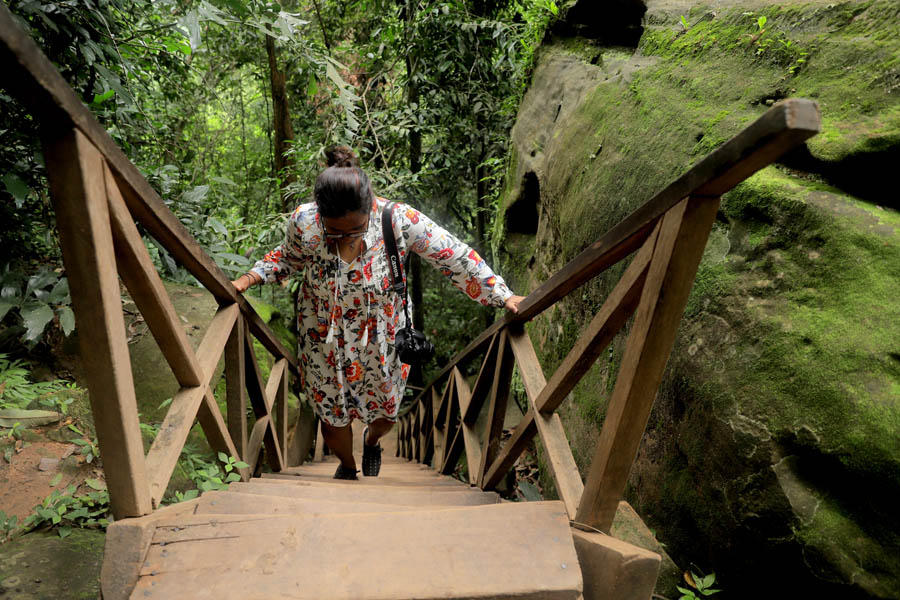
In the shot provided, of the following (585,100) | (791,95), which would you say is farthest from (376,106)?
(791,95)

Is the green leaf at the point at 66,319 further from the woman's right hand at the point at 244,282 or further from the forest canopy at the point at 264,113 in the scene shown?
the woman's right hand at the point at 244,282

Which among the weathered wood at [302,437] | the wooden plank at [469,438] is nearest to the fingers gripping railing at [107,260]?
the wooden plank at [469,438]

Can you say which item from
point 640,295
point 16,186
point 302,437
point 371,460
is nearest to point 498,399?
point 640,295

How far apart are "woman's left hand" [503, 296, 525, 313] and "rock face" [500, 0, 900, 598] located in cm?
64

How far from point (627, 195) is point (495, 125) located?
3940mm

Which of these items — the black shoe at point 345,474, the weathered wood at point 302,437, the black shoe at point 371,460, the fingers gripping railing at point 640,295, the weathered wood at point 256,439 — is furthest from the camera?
the weathered wood at point 302,437

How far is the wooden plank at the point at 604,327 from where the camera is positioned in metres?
1.29

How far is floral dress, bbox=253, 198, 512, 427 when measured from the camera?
7.45 ft

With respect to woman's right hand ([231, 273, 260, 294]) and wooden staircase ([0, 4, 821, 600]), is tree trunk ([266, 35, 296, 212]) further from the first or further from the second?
wooden staircase ([0, 4, 821, 600])

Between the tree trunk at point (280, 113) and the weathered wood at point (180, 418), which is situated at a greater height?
the tree trunk at point (280, 113)

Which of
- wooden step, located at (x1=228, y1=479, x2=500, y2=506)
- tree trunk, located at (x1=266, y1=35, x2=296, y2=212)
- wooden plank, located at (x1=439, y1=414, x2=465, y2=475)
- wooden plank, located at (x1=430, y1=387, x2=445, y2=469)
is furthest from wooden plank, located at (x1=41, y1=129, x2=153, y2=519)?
tree trunk, located at (x1=266, y1=35, x2=296, y2=212)

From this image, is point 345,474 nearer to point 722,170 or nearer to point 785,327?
point 785,327

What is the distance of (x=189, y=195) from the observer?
11.5ft

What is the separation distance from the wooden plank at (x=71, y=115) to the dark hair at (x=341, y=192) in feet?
1.67
